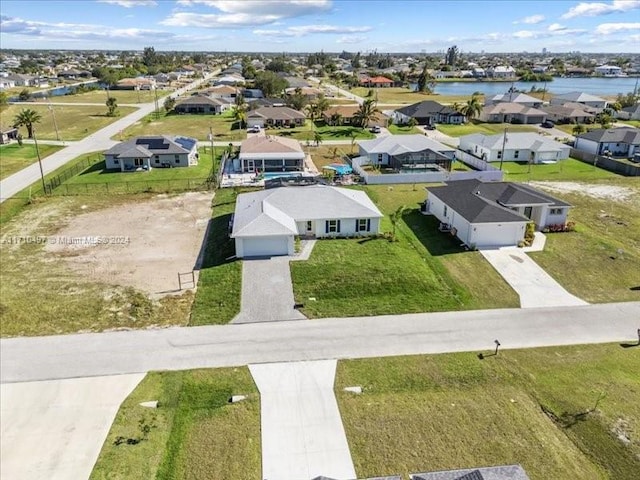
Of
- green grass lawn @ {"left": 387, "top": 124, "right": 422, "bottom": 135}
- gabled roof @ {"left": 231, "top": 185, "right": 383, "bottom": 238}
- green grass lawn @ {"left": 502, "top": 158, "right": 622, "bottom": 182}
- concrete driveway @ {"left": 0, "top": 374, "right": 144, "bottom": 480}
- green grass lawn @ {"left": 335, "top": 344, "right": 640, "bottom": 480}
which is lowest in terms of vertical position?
concrete driveway @ {"left": 0, "top": 374, "right": 144, "bottom": 480}

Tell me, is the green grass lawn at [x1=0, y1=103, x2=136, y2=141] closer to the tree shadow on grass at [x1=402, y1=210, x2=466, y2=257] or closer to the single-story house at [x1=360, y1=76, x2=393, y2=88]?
the tree shadow on grass at [x1=402, y1=210, x2=466, y2=257]

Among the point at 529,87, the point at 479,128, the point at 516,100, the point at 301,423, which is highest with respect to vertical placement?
the point at 529,87

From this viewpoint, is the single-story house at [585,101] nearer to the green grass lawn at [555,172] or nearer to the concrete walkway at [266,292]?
the green grass lawn at [555,172]

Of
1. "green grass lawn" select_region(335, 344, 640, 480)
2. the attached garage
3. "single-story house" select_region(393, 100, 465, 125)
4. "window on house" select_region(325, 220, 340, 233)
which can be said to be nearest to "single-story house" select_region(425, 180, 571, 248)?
"window on house" select_region(325, 220, 340, 233)

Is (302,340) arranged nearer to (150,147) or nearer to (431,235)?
(431,235)

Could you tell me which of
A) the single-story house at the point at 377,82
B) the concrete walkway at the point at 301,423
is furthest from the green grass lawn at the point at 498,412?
the single-story house at the point at 377,82

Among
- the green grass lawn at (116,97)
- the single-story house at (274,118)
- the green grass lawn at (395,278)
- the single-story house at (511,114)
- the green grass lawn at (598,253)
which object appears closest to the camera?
the green grass lawn at (395,278)

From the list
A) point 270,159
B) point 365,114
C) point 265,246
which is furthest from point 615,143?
point 265,246
